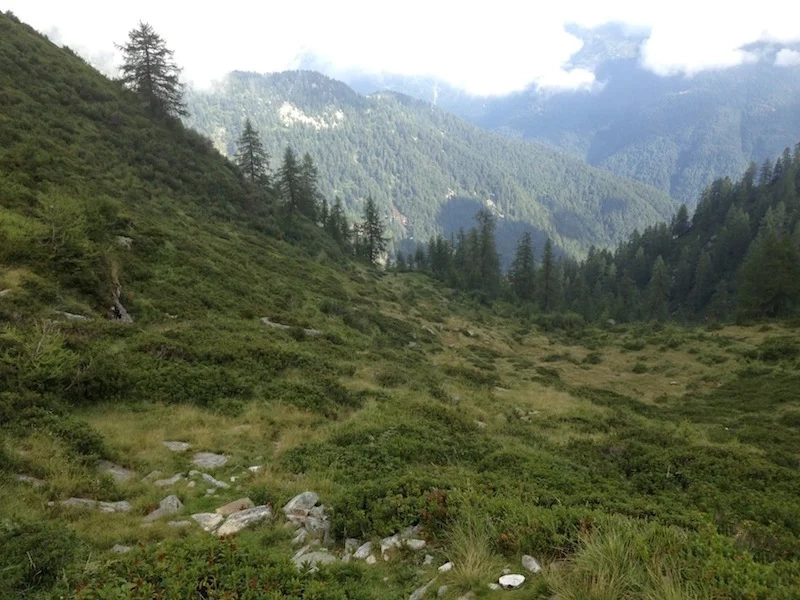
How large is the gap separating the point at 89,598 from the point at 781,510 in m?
11.7

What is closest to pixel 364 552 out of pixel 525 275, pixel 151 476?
pixel 151 476

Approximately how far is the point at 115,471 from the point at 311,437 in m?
4.33

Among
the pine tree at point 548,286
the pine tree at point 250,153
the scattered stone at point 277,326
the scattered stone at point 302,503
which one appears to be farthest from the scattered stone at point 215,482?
the pine tree at point 548,286

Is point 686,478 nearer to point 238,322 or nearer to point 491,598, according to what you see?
point 491,598

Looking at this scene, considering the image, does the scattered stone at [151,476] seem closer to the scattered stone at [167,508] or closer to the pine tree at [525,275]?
the scattered stone at [167,508]

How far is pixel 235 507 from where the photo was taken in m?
7.79

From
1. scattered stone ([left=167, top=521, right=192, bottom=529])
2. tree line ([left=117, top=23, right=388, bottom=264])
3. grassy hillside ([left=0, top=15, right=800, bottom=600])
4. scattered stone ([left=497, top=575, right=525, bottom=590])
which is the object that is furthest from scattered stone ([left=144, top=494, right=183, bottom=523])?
tree line ([left=117, top=23, right=388, bottom=264])

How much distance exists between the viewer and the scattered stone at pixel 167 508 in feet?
24.1

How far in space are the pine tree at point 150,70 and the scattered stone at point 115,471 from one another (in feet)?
176

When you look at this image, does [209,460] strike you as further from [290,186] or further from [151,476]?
[290,186]

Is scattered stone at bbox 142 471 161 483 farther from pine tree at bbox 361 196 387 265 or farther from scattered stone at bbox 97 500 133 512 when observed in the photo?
pine tree at bbox 361 196 387 265

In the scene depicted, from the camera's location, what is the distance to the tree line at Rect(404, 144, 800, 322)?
57.1 m

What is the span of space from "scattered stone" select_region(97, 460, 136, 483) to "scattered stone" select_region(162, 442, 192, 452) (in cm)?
122

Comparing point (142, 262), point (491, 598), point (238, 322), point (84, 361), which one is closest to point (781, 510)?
point (491, 598)
